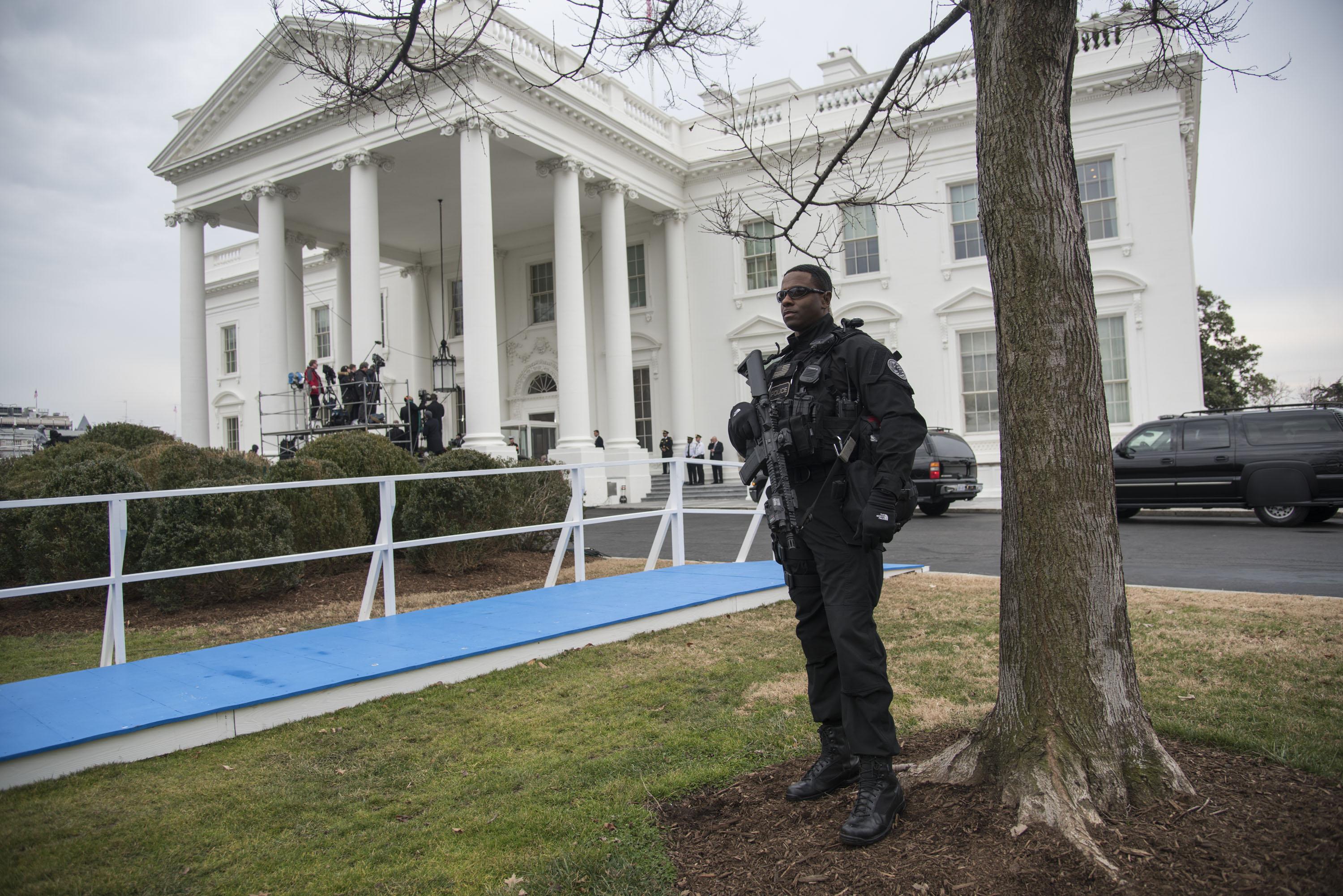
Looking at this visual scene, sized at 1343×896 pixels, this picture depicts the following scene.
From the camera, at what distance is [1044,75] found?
3014mm

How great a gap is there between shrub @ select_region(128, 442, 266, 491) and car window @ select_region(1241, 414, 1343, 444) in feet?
45.7

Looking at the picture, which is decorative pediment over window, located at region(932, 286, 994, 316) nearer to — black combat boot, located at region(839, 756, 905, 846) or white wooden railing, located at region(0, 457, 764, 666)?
white wooden railing, located at region(0, 457, 764, 666)

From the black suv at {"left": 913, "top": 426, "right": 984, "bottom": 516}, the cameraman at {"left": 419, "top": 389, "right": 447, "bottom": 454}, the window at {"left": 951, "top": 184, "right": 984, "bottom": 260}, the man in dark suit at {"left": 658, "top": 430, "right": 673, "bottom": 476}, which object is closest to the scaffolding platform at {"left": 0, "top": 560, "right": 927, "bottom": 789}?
the black suv at {"left": 913, "top": 426, "right": 984, "bottom": 516}

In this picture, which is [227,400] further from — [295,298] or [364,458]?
[364,458]

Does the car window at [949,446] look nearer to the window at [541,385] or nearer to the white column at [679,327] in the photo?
the white column at [679,327]

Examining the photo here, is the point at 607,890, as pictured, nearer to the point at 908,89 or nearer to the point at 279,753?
the point at 279,753

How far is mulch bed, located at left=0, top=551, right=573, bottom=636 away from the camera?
7.62 meters

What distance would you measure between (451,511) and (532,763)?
6.10 m

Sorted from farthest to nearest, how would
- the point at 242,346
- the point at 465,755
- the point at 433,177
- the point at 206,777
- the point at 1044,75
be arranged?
the point at 242,346, the point at 433,177, the point at 465,755, the point at 206,777, the point at 1044,75

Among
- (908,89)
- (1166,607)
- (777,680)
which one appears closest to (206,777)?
(777,680)

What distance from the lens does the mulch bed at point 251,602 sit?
762 centimetres

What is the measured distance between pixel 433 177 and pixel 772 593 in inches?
786

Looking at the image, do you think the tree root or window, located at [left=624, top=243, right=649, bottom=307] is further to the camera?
window, located at [left=624, top=243, right=649, bottom=307]

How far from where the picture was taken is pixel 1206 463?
42.8ft
